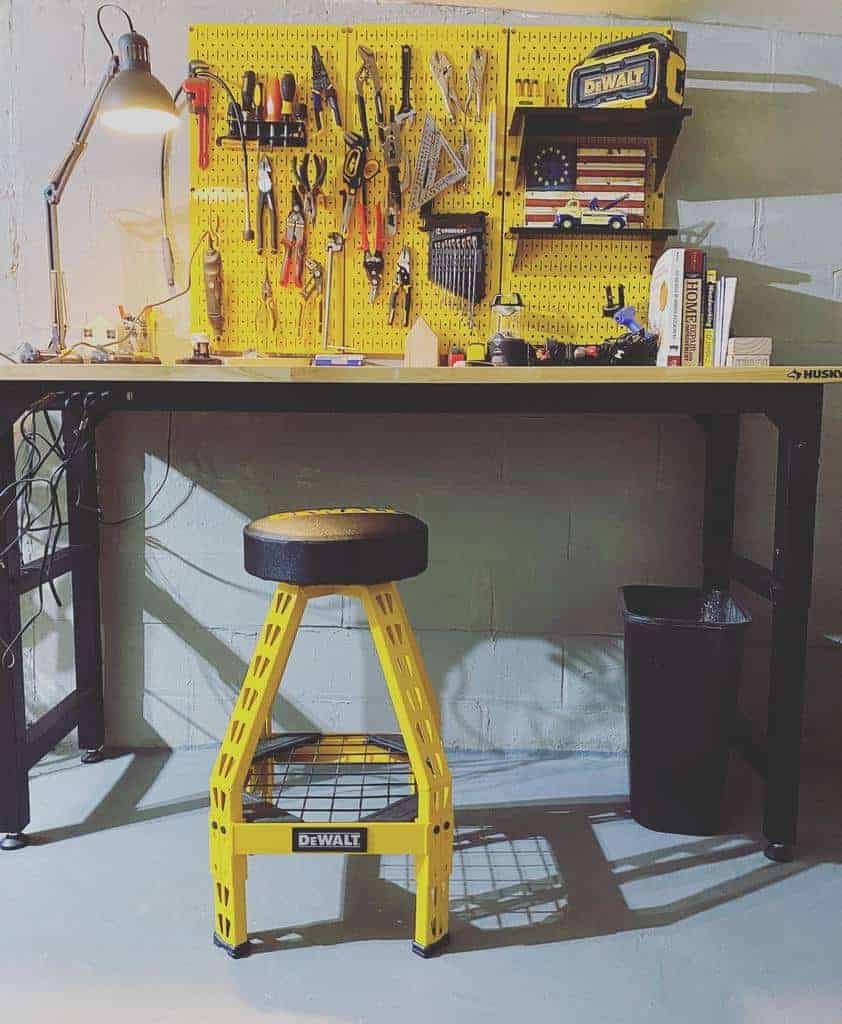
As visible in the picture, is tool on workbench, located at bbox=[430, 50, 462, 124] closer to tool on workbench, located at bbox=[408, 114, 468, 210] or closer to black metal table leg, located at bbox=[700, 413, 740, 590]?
tool on workbench, located at bbox=[408, 114, 468, 210]

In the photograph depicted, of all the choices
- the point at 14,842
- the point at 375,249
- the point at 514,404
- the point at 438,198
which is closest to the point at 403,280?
the point at 375,249

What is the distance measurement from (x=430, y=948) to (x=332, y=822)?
279 millimetres

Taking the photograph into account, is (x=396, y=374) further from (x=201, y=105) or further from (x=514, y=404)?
(x=201, y=105)

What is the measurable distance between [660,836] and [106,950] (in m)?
1.19

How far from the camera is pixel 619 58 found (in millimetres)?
2127

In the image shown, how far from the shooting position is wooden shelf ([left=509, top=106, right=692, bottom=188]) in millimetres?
2164

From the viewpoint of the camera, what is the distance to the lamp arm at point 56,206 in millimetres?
2105

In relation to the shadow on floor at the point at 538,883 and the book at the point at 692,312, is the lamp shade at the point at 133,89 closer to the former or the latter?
the book at the point at 692,312

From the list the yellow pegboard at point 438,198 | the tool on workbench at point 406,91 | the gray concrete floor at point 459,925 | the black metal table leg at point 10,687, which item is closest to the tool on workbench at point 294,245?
the yellow pegboard at point 438,198

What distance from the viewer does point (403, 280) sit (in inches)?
93.0

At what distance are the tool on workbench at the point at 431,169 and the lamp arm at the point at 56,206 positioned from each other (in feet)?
2.53

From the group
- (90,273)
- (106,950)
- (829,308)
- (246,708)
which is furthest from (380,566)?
(829,308)

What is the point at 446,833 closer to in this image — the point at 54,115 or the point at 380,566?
the point at 380,566

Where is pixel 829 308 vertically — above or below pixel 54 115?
below
